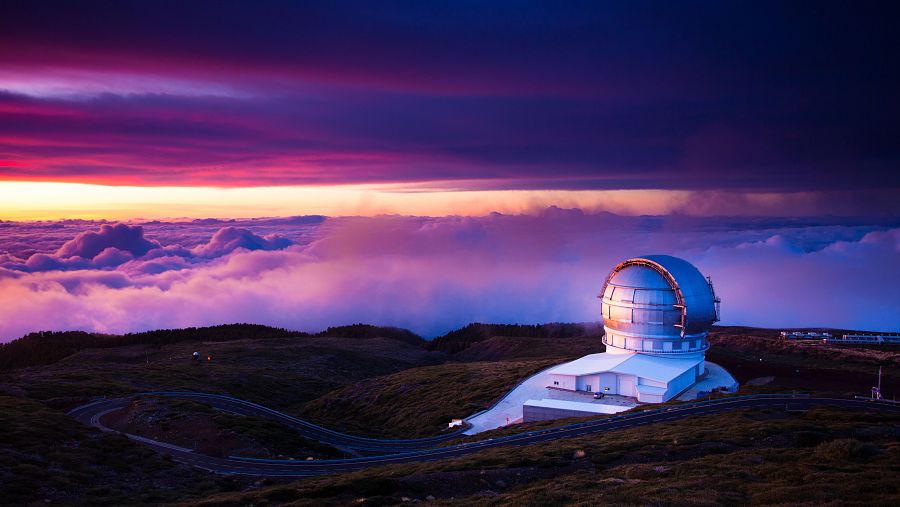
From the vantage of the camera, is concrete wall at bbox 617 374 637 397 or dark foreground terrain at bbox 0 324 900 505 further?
concrete wall at bbox 617 374 637 397

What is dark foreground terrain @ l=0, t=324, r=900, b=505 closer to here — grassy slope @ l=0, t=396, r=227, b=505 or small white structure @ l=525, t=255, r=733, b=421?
grassy slope @ l=0, t=396, r=227, b=505

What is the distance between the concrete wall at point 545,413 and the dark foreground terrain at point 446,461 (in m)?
4.32

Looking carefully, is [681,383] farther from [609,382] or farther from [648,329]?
[609,382]

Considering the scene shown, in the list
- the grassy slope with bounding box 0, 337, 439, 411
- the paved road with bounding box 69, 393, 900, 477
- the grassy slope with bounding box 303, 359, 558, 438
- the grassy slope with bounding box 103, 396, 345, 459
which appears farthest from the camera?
the grassy slope with bounding box 0, 337, 439, 411

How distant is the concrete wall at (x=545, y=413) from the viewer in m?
51.7

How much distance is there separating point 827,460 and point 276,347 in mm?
124910

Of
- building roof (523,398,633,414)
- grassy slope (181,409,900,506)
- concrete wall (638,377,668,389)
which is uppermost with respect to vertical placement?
grassy slope (181,409,900,506)

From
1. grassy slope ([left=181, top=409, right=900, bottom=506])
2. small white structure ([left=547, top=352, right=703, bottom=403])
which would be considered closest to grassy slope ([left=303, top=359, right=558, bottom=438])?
small white structure ([left=547, top=352, right=703, bottom=403])

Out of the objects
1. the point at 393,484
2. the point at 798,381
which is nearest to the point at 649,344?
the point at 798,381

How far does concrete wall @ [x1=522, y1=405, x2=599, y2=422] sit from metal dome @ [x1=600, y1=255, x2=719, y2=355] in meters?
15.5

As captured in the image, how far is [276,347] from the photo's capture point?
446 ft

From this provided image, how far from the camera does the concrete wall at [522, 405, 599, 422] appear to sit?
5172 centimetres

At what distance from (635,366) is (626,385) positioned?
8.58 ft

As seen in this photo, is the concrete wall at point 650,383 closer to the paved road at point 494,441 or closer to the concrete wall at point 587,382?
the concrete wall at point 587,382
